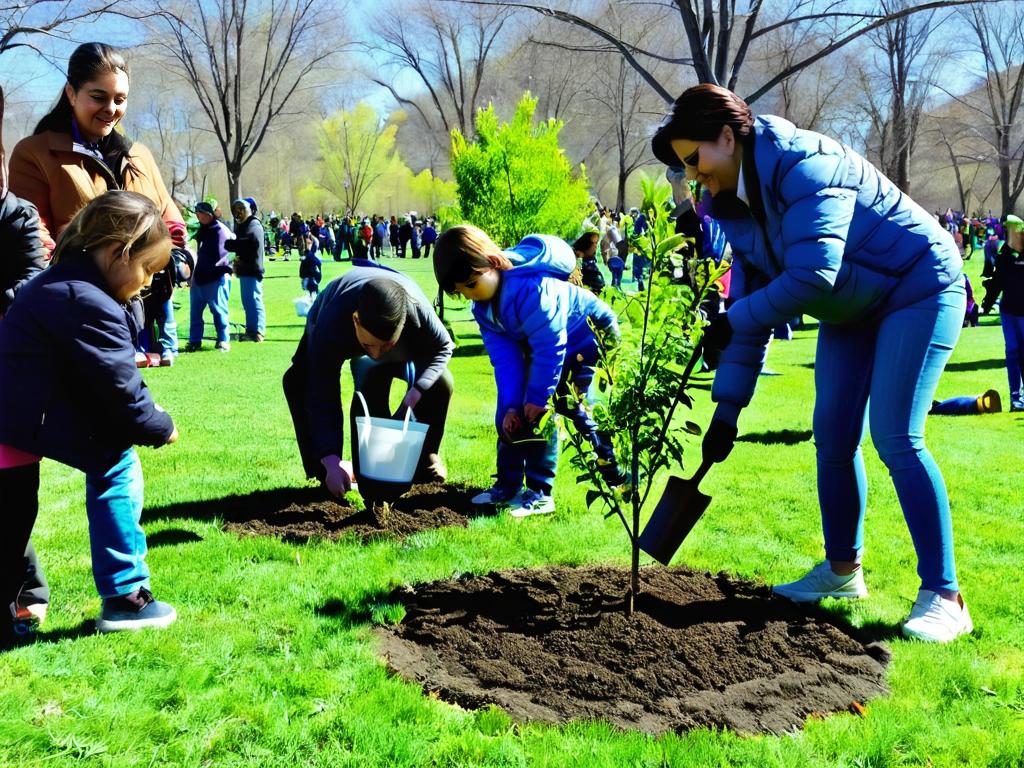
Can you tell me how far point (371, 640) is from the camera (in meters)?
3.51

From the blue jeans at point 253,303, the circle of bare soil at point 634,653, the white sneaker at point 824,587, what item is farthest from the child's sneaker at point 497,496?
the blue jeans at point 253,303

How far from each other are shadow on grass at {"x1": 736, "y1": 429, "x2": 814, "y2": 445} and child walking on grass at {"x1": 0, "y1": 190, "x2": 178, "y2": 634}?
5176 mm

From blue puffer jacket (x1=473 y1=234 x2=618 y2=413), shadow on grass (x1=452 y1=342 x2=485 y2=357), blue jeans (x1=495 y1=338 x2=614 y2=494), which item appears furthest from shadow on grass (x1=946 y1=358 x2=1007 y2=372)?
blue puffer jacket (x1=473 y1=234 x2=618 y2=413)

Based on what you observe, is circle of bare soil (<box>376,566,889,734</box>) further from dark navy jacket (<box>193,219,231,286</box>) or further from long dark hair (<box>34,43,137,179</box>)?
dark navy jacket (<box>193,219,231,286</box>)

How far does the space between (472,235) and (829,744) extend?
2.99 metres

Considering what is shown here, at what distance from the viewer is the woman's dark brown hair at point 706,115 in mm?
3207

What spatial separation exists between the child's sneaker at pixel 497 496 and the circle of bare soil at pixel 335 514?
2.6 inches

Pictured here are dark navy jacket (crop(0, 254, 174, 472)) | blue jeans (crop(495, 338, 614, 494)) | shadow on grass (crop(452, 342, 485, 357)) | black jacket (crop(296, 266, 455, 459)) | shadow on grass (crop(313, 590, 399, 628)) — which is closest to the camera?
dark navy jacket (crop(0, 254, 174, 472))

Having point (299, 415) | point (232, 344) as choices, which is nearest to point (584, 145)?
point (232, 344)

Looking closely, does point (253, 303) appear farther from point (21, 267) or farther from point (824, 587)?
point (824, 587)

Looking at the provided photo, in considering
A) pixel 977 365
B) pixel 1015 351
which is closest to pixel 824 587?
pixel 1015 351

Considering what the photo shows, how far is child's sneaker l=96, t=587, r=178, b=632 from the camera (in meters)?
3.51

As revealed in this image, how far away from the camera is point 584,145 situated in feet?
181

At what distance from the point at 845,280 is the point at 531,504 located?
2450mm
